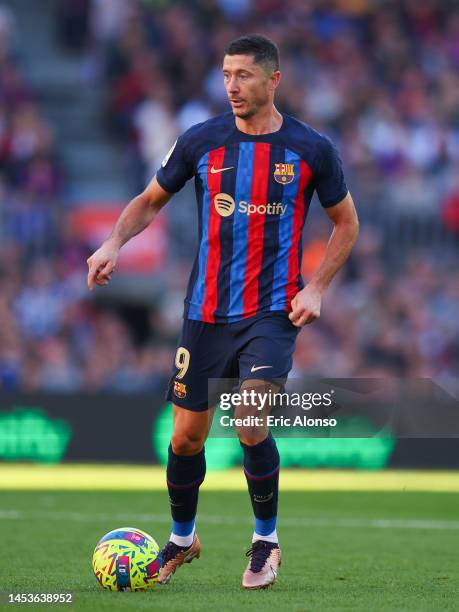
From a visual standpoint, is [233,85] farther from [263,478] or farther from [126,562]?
[126,562]

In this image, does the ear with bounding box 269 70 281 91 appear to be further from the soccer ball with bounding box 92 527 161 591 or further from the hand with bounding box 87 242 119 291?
the soccer ball with bounding box 92 527 161 591

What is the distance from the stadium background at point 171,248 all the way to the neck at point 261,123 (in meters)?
3.58

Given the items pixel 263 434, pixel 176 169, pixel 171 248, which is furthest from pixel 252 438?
pixel 171 248

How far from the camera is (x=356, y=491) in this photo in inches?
510

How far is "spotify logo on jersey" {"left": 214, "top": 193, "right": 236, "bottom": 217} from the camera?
6754 millimetres

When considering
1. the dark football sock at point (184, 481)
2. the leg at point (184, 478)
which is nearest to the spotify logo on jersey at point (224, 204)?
the leg at point (184, 478)

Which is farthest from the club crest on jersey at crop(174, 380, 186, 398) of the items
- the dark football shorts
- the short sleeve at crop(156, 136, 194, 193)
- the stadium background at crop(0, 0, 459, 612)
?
the stadium background at crop(0, 0, 459, 612)

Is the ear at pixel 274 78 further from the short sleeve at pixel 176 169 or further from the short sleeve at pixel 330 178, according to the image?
the short sleeve at pixel 176 169

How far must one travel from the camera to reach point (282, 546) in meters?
8.80

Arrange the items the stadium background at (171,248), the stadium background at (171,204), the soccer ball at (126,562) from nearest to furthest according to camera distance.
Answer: the soccer ball at (126,562)
the stadium background at (171,248)
the stadium background at (171,204)

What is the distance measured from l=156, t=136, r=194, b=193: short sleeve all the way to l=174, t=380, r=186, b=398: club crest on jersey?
36.1 inches

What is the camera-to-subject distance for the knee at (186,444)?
22.4ft

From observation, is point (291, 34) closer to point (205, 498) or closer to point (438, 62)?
point (438, 62)

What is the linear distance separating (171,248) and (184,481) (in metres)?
10.8
